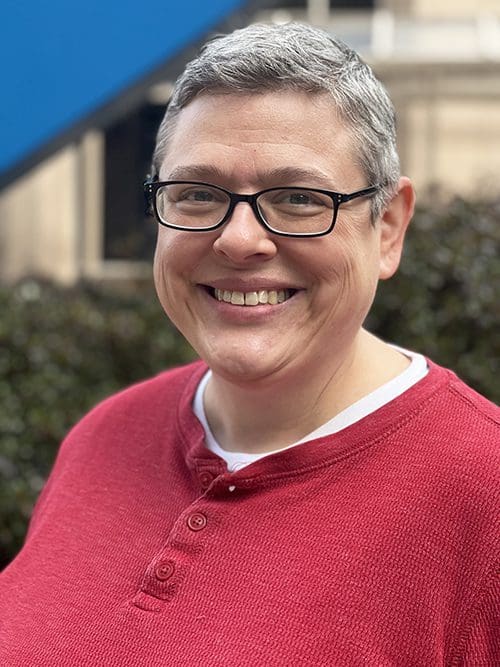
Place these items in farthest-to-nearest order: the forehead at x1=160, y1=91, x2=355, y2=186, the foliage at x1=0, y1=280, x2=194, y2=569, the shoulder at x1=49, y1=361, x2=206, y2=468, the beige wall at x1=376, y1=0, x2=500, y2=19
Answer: the beige wall at x1=376, y1=0, x2=500, y2=19
the foliage at x1=0, y1=280, x2=194, y2=569
the shoulder at x1=49, y1=361, x2=206, y2=468
the forehead at x1=160, y1=91, x2=355, y2=186

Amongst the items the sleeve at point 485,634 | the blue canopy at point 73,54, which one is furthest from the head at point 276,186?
the blue canopy at point 73,54

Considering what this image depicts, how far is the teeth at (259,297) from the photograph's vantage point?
1711 millimetres

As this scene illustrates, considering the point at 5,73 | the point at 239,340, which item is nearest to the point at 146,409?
the point at 239,340

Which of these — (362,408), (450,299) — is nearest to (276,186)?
(362,408)

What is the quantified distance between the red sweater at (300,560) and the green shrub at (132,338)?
1.87 meters

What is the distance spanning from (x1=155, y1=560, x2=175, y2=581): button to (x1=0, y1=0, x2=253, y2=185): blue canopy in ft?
11.5

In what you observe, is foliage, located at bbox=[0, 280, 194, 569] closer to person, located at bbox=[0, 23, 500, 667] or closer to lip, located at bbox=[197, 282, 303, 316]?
person, located at bbox=[0, 23, 500, 667]

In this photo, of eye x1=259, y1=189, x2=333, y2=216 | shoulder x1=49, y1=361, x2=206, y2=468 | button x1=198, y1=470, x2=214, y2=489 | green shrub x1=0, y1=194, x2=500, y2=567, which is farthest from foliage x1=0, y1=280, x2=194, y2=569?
eye x1=259, y1=189, x2=333, y2=216

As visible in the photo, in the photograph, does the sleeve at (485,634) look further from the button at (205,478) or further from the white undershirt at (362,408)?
the button at (205,478)

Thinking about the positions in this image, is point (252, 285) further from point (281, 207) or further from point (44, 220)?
point (44, 220)

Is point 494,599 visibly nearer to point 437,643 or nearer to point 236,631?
point 437,643

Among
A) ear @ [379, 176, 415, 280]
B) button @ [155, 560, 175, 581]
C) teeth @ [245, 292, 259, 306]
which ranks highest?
ear @ [379, 176, 415, 280]

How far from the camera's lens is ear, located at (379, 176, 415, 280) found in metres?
1.80

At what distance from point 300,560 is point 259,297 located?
1.49 feet
